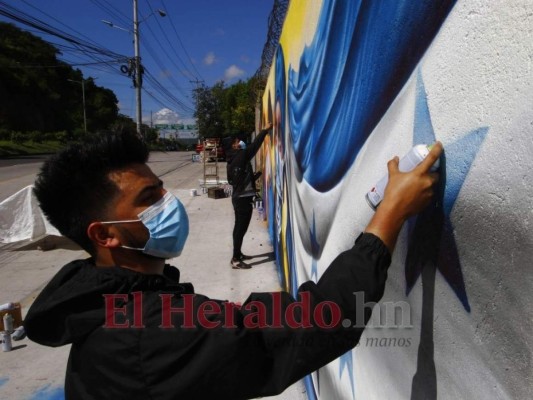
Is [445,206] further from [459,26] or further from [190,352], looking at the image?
[190,352]

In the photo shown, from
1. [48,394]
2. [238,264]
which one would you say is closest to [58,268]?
[238,264]

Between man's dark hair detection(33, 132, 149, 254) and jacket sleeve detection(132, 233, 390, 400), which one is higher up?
man's dark hair detection(33, 132, 149, 254)

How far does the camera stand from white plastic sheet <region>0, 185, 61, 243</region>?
275 inches

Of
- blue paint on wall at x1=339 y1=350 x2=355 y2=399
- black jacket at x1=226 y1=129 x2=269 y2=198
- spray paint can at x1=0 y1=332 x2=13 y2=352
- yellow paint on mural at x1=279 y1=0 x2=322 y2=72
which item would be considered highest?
yellow paint on mural at x1=279 y1=0 x2=322 y2=72

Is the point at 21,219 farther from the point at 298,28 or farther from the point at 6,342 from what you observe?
the point at 298,28

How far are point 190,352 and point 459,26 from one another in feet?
3.25

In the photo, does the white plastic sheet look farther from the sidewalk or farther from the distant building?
the distant building

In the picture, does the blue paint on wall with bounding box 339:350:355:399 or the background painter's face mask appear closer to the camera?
the background painter's face mask

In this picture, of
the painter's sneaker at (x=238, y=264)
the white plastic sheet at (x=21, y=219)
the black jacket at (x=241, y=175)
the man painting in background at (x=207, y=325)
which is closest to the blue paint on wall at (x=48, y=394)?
the man painting in background at (x=207, y=325)

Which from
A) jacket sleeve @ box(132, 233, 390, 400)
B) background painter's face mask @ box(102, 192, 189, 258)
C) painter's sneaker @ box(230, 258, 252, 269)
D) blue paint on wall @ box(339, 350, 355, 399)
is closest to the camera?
jacket sleeve @ box(132, 233, 390, 400)

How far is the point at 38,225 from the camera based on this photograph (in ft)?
23.4

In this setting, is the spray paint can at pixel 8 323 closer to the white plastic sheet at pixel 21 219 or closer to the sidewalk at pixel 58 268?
the sidewalk at pixel 58 268

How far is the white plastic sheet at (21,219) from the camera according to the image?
698 centimetres

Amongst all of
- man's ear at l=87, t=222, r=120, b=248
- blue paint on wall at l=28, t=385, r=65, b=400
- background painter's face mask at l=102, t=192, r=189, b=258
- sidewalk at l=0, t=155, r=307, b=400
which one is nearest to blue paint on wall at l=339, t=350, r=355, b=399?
background painter's face mask at l=102, t=192, r=189, b=258
